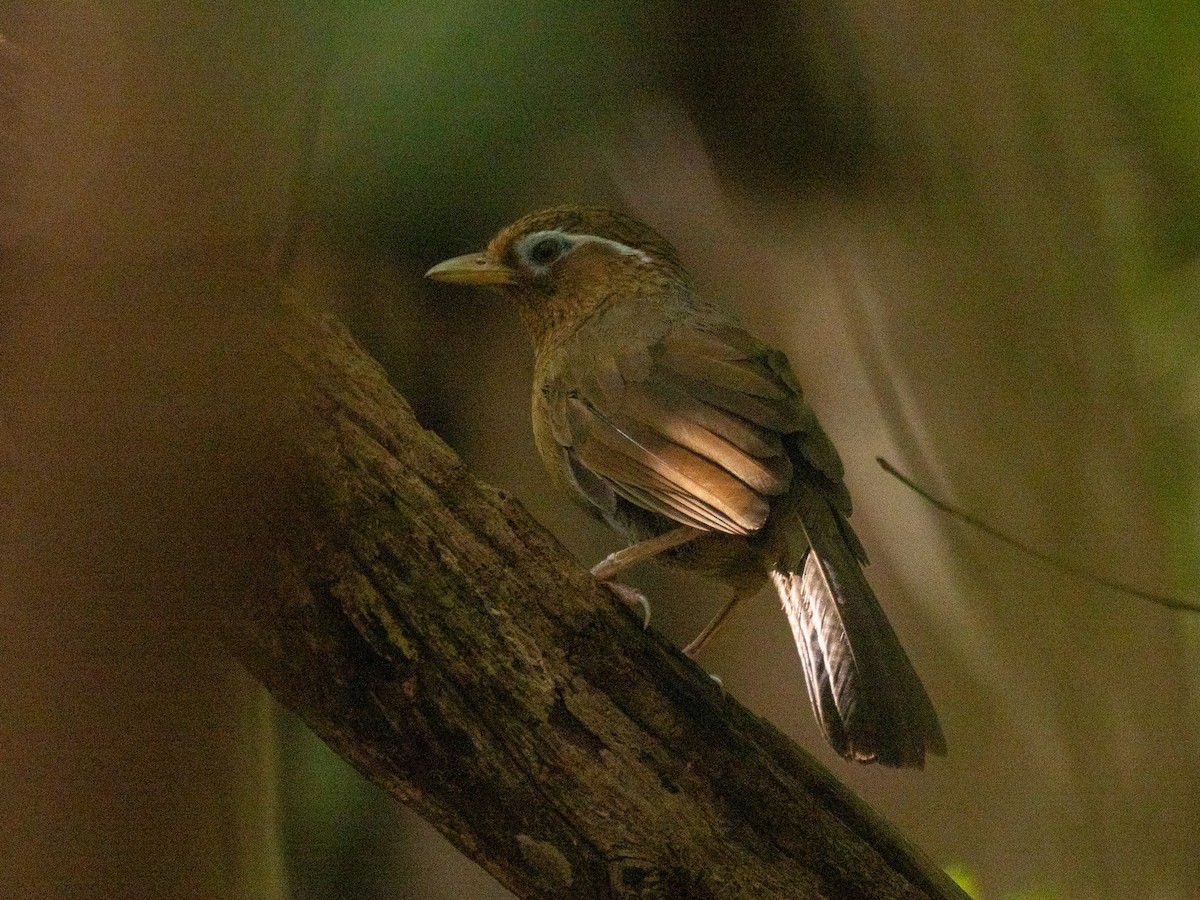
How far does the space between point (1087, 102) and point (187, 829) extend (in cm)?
326

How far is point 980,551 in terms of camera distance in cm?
418

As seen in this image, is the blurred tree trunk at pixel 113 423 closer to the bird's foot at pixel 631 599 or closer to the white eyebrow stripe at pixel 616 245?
the bird's foot at pixel 631 599

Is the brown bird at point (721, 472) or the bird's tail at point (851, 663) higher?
the brown bird at point (721, 472)

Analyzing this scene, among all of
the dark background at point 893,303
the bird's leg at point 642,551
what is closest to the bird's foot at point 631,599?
the bird's leg at point 642,551

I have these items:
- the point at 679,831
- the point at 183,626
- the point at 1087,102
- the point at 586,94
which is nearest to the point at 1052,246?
the point at 1087,102

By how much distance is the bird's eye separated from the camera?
3018 millimetres

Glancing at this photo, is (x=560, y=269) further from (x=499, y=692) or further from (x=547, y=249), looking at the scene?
(x=499, y=692)

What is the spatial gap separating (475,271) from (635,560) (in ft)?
3.10

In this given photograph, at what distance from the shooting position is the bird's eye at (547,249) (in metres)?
3.02

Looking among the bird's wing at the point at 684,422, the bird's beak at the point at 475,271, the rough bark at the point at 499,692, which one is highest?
the bird's beak at the point at 475,271

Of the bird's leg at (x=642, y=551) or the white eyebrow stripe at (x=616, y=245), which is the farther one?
the white eyebrow stripe at (x=616, y=245)

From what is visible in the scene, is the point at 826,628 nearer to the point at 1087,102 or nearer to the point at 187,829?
the point at 187,829

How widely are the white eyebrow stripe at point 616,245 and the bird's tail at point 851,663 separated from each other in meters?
0.93

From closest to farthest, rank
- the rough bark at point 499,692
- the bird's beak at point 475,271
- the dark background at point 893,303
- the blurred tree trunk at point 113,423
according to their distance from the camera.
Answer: the blurred tree trunk at point 113,423 < the rough bark at point 499,692 < the dark background at point 893,303 < the bird's beak at point 475,271
